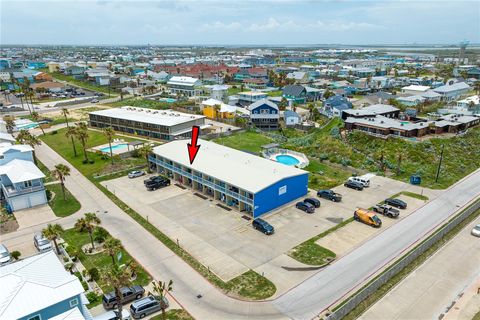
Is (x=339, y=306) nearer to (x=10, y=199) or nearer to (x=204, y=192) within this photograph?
(x=204, y=192)

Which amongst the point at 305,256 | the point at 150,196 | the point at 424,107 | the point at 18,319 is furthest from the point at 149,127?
the point at 424,107

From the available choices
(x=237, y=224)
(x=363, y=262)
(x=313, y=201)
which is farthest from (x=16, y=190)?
(x=363, y=262)

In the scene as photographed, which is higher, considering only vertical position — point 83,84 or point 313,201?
point 83,84

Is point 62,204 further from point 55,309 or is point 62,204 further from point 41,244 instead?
point 55,309

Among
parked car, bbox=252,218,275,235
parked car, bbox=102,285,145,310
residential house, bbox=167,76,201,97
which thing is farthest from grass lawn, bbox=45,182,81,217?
residential house, bbox=167,76,201,97

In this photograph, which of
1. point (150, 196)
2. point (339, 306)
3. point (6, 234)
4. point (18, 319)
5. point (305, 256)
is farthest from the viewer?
point (150, 196)

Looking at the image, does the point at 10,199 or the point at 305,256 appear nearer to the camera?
the point at 305,256
